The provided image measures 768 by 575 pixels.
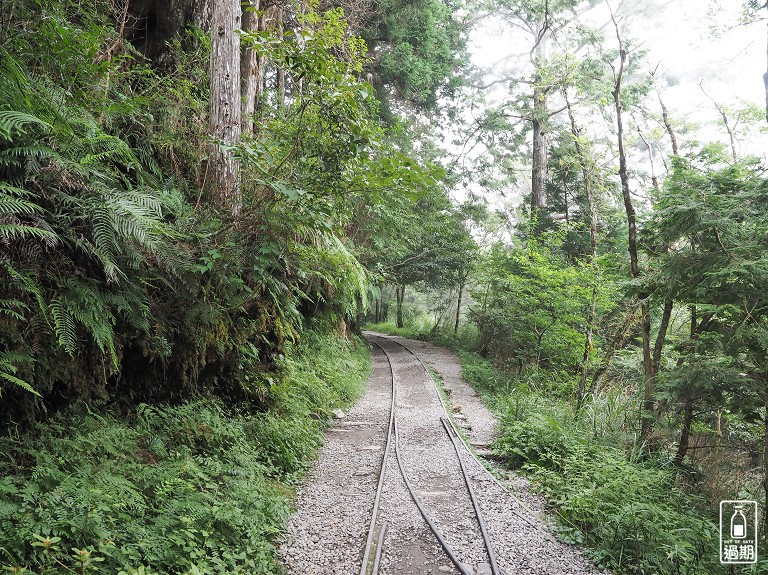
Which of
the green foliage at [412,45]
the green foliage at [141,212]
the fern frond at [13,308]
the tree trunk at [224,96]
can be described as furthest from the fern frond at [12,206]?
the green foliage at [412,45]

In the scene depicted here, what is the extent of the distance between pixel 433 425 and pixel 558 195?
11.4m

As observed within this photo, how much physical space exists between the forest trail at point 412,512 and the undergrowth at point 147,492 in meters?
0.44

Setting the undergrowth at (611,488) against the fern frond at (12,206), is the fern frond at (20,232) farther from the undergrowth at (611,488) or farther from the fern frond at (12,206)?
the undergrowth at (611,488)

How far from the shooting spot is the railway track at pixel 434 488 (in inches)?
176

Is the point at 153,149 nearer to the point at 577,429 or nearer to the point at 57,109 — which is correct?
the point at 57,109

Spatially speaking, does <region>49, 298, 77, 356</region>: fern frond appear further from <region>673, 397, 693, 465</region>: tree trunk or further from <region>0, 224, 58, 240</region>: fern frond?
<region>673, 397, 693, 465</region>: tree trunk

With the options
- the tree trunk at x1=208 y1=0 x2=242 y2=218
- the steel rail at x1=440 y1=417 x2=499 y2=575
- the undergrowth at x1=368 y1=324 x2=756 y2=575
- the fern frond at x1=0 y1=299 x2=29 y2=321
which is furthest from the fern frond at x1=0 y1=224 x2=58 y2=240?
the undergrowth at x1=368 y1=324 x2=756 y2=575

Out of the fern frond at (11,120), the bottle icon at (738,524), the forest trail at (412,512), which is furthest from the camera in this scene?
the bottle icon at (738,524)

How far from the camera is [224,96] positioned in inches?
236

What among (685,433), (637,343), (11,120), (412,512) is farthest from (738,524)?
(637,343)

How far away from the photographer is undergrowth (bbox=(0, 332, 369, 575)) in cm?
291

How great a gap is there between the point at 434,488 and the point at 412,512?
83 cm

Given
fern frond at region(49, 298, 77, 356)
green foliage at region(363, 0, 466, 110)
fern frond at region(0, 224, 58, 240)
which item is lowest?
fern frond at region(49, 298, 77, 356)

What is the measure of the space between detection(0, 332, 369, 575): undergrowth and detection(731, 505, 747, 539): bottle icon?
5221 millimetres
